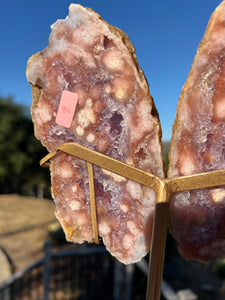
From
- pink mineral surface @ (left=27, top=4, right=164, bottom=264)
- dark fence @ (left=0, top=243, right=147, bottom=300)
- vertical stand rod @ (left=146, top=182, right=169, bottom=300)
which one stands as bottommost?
dark fence @ (left=0, top=243, right=147, bottom=300)

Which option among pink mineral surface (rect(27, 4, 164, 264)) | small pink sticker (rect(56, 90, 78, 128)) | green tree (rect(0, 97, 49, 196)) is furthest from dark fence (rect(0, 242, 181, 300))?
green tree (rect(0, 97, 49, 196))

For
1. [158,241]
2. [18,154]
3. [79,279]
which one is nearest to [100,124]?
[158,241]

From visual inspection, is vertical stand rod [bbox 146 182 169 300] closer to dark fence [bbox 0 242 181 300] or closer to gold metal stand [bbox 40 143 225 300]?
gold metal stand [bbox 40 143 225 300]

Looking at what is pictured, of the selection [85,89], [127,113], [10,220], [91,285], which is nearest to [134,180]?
[127,113]

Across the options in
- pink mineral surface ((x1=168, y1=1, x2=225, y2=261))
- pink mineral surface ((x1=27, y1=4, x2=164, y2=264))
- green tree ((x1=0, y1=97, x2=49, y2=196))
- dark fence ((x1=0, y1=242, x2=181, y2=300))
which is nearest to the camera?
pink mineral surface ((x1=168, y1=1, x2=225, y2=261))

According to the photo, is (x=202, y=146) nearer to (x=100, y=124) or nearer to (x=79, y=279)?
(x=100, y=124)

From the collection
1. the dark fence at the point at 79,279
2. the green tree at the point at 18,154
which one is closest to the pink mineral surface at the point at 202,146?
the dark fence at the point at 79,279
